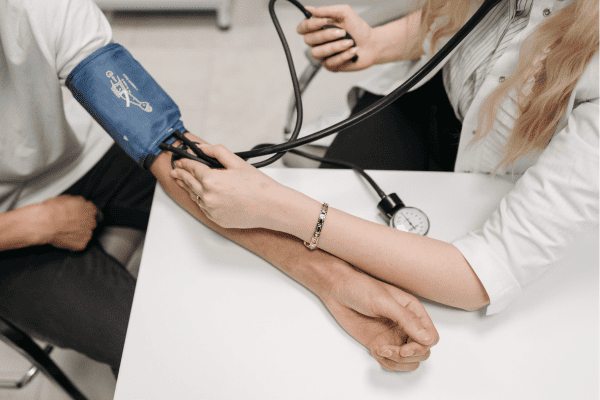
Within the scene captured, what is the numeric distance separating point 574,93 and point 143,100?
0.69 m

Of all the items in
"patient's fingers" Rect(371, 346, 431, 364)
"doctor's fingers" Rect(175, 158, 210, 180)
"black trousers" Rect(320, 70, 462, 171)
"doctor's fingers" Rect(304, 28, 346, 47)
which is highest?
"doctor's fingers" Rect(304, 28, 346, 47)

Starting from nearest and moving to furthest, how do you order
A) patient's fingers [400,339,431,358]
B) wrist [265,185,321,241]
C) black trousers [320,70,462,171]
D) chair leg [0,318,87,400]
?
1. patient's fingers [400,339,431,358]
2. wrist [265,185,321,241]
3. chair leg [0,318,87,400]
4. black trousers [320,70,462,171]

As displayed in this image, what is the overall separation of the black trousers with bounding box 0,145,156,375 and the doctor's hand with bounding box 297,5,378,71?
674 millimetres

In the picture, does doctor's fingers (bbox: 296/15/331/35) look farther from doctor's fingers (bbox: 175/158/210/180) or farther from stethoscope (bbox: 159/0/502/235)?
doctor's fingers (bbox: 175/158/210/180)

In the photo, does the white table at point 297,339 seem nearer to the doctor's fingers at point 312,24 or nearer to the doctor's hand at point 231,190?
the doctor's hand at point 231,190

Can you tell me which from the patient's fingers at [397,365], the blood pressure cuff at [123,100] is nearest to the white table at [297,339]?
the patient's fingers at [397,365]

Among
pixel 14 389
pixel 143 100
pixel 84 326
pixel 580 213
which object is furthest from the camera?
pixel 14 389

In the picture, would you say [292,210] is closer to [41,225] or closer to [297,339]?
[297,339]

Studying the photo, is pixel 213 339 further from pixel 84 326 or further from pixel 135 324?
pixel 84 326

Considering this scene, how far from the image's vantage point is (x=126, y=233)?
0.95 metres

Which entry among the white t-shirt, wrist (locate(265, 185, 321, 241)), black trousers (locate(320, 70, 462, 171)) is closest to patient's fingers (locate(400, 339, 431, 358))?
wrist (locate(265, 185, 321, 241))

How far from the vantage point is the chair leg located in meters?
0.77

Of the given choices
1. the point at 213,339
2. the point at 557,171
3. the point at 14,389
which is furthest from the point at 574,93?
the point at 14,389

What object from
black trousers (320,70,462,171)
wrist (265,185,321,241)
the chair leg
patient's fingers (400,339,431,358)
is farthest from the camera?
black trousers (320,70,462,171)
